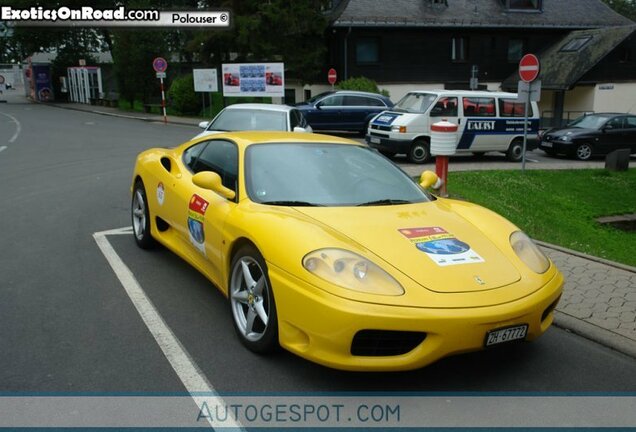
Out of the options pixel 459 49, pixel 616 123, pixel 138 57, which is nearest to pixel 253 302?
pixel 616 123

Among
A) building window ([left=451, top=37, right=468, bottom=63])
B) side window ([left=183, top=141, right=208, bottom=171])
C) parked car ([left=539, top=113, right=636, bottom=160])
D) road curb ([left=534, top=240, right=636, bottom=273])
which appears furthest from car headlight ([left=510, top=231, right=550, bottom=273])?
building window ([left=451, top=37, right=468, bottom=63])

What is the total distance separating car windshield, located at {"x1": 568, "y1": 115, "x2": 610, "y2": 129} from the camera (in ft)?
63.2

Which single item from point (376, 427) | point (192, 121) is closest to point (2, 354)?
point (376, 427)

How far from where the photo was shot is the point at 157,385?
136 inches

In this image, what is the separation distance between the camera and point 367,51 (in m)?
32.2

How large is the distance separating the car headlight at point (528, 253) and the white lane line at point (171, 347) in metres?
2.14

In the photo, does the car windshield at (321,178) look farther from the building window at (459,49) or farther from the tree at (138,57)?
the tree at (138,57)

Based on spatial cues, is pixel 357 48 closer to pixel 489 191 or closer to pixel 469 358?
pixel 489 191

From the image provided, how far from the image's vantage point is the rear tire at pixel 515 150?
16641mm

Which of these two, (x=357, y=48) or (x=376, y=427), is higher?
(x=357, y=48)

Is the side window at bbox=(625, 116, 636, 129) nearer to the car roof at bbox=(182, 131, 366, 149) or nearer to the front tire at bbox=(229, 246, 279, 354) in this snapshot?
the car roof at bbox=(182, 131, 366, 149)

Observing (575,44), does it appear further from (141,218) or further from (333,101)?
(141,218)

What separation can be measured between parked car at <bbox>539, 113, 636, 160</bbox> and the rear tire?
2.95 meters

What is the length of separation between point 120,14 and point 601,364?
37.1 meters
